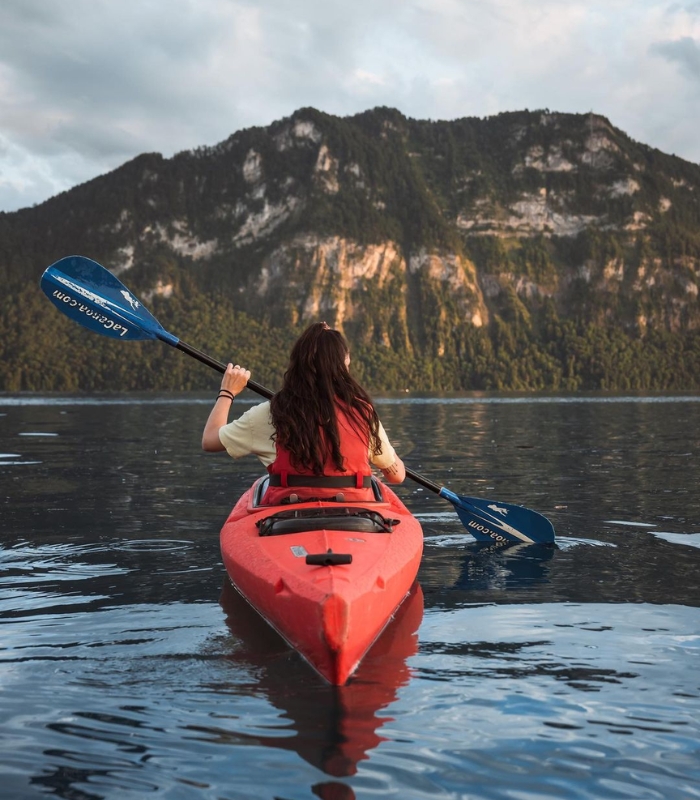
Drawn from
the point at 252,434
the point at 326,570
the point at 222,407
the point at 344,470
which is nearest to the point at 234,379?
the point at 222,407

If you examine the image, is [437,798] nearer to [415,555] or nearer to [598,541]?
[415,555]

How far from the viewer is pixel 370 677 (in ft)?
15.8

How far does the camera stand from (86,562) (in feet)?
27.9

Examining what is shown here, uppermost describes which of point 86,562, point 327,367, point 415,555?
point 327,367

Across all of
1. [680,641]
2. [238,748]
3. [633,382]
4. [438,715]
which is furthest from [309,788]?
[633,382]

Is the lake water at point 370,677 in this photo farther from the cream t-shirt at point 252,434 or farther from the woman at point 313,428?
the cream t-shirt at point 252,434

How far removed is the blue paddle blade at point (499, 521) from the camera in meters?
9.62

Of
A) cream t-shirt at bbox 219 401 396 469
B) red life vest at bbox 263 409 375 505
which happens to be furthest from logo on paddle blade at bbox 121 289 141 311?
red life vest at bbox 263 409 375 505

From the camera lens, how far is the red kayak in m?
4.62

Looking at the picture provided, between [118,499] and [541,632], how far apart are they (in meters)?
8.61

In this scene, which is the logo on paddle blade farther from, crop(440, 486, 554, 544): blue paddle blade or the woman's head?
the woman's head

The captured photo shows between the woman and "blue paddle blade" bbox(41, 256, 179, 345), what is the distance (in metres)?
2.91

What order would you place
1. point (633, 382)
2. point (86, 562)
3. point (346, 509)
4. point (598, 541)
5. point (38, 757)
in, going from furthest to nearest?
1. point (633, 382)
2. point (598, 541)
3. point (86, 562)
4. point (346, 509)
5. point (38, 757)

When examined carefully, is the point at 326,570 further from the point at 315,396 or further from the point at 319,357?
the point at 319,357
